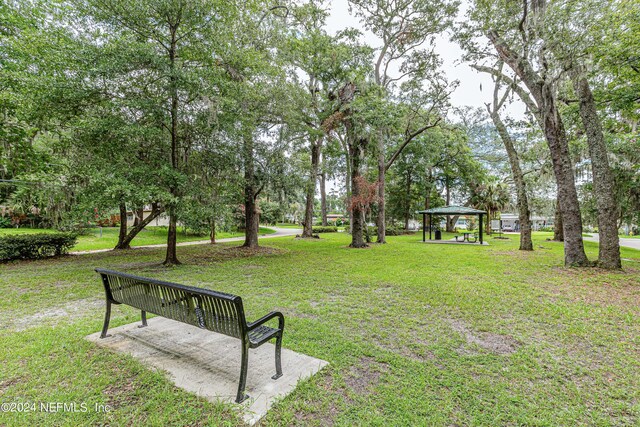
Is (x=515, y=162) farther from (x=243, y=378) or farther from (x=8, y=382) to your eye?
(x=8, y=382)

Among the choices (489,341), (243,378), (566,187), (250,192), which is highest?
(250,192)

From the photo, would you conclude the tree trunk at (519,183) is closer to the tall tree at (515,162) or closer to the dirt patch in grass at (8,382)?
the tall tree at (515,162)

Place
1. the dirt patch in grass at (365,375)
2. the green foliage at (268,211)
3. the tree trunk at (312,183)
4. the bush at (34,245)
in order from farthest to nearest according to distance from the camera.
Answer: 1. the green foliage at (268,211)
2. the tree trunk at (312,183)
3. the bush at (34,245)
4. the dirt patch in grass at (365,375)

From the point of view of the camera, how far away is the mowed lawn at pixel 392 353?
2.14 meters

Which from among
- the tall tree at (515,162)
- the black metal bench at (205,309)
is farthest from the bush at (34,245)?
the tall tree at (515,162)

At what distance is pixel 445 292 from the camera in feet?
18.3

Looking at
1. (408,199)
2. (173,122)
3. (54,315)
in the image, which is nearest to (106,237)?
(173,122)

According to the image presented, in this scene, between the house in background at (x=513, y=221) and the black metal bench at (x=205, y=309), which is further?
the house in background at (x=513, y=221)

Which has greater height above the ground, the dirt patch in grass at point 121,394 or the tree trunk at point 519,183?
the tree trunk at point 519,183

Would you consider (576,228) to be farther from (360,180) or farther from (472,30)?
(360,180)

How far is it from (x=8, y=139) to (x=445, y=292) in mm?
12829

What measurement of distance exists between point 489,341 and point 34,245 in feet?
42.4

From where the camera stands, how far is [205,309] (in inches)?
100

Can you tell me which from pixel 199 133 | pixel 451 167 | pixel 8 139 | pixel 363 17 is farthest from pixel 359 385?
pixel 451 167
